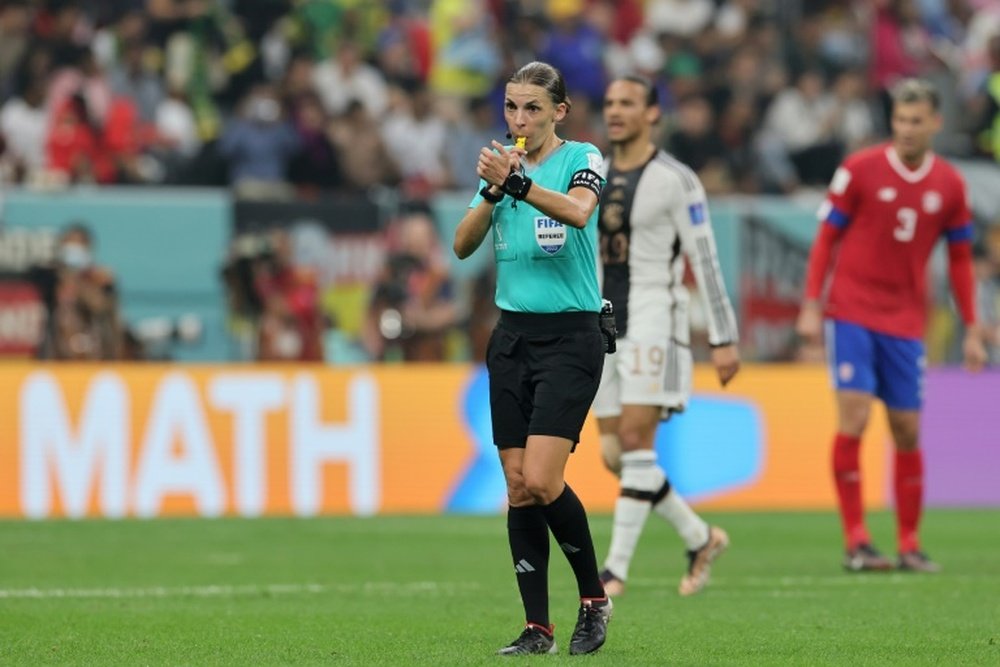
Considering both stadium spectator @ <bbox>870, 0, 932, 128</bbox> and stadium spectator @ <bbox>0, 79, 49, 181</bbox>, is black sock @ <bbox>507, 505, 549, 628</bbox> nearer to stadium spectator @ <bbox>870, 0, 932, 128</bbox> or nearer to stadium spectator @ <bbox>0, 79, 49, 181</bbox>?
stadium spectator @ <bbox>0, 79, 49, 181</bbox>

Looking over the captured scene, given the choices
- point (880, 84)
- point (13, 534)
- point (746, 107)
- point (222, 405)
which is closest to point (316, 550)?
point (13, 534)

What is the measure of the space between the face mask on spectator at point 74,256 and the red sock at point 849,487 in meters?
8.22

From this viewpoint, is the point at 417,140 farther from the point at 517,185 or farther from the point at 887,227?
the point at 517,185

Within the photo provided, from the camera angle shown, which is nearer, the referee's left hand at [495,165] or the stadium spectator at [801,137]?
the referee's left hand at [495,165]

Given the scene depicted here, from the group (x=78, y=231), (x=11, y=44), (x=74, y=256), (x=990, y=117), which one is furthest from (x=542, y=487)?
(x=990, y=117)

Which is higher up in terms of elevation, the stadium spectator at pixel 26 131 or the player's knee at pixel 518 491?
the stadium spectator at pixel 26 131

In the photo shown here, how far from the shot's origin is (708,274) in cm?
1031

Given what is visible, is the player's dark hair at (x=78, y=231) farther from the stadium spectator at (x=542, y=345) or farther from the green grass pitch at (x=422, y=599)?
the stadium spectator at (x=542, y=345)

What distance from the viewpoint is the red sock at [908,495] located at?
1188 cm

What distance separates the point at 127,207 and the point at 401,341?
2.81m

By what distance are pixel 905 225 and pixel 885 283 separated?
0.38m

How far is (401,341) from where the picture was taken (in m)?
18.3

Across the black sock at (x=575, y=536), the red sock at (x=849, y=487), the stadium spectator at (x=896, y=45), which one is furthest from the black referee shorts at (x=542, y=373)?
the stadium spectator at (x=896, y=45)

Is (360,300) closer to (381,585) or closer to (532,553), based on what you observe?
(381,585)
